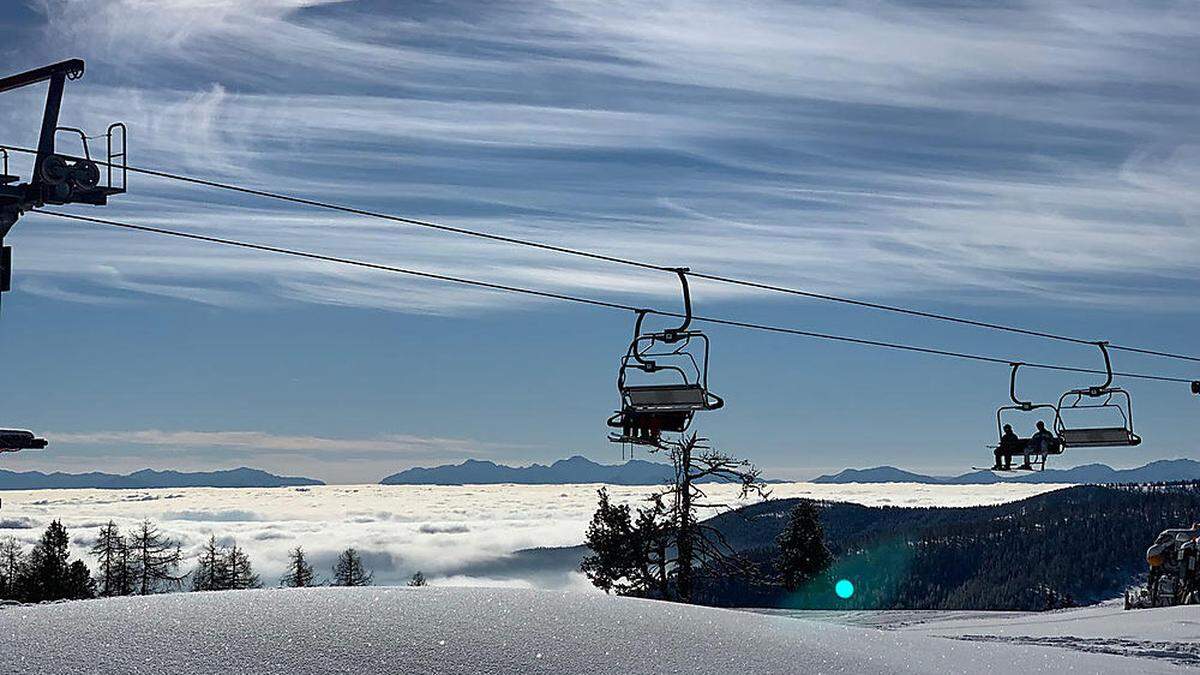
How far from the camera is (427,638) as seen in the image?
12.6m

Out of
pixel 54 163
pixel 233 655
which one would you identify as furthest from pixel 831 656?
pixel 54 163

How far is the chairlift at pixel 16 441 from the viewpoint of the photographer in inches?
625

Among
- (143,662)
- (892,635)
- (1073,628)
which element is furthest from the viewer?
(1073,628)

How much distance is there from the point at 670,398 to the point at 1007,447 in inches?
365

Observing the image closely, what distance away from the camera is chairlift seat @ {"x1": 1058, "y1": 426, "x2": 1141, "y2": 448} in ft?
66.0

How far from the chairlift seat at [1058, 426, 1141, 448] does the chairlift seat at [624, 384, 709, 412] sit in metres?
8.50

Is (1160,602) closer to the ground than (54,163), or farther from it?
closer to the ground

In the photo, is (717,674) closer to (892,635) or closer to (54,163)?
(892,635)

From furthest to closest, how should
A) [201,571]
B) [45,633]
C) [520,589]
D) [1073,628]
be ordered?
1. [201,571]
2. [1073,628]
3. [520,589]
4. [45,633]

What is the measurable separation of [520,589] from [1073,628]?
1540 centimetres

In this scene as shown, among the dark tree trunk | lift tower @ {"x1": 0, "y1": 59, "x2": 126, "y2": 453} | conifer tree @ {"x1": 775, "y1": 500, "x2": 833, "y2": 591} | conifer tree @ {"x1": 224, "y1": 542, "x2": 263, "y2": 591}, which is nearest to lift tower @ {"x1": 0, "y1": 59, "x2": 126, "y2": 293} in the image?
lift tower @ {"x1": 0, "y1": 59, "x2": 126, "y2": 453}

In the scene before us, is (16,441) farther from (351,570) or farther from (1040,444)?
(351,570)

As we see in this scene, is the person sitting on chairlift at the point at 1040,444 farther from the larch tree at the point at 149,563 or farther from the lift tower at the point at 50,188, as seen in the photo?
the larch tree at the point at 149,563

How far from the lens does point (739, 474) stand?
43812mm
